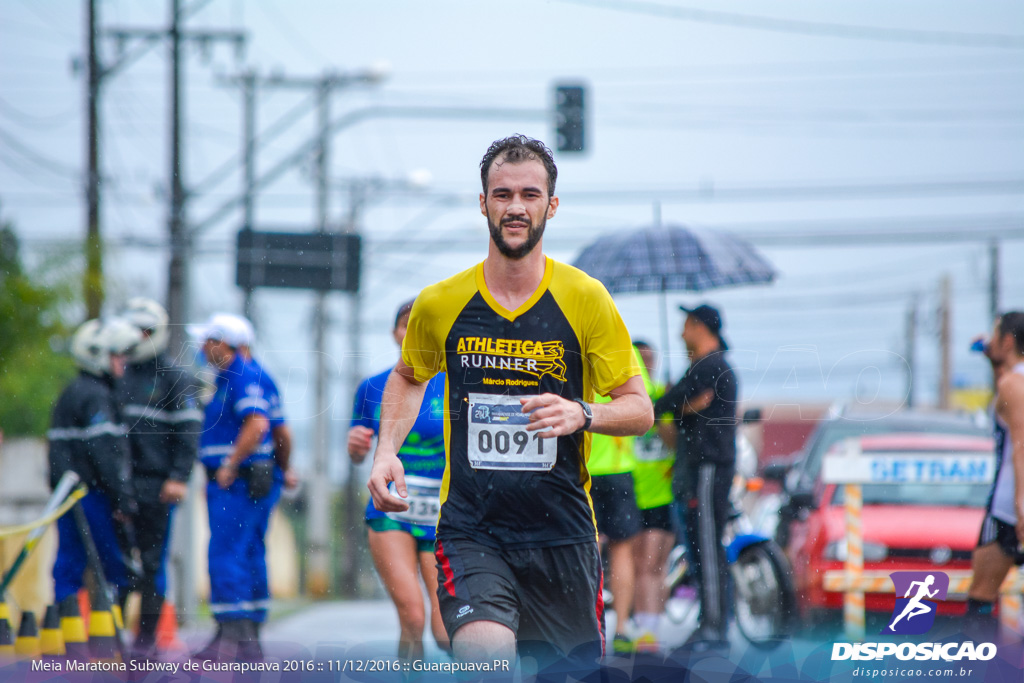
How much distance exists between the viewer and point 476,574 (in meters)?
3.21

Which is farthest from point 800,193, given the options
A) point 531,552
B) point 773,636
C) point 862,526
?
point 531,552

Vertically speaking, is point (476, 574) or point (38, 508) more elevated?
point (476, 574)

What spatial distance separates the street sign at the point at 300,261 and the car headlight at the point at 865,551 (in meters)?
2.86

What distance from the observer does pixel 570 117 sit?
5.32 meters

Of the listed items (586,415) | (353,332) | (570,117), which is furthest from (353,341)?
(586,415)

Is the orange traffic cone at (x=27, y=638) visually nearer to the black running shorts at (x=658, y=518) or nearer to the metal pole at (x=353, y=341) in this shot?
the metal pole at (x=353, y=341)

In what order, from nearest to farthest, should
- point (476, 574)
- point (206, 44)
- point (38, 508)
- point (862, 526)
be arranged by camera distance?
point (476, 574) < point (862, 526) < point (206, 44) < point (38, 508)

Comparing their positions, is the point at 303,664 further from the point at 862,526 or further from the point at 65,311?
the point at 65,311

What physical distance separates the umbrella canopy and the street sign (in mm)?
1133

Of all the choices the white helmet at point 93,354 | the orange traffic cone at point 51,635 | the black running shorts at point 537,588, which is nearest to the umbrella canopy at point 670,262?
the black running shorts at point 537,588

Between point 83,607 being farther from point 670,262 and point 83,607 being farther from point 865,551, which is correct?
point 865,551

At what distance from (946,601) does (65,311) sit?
930cm

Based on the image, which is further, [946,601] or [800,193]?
[800,193]

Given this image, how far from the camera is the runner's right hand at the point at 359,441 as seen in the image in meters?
4.72
